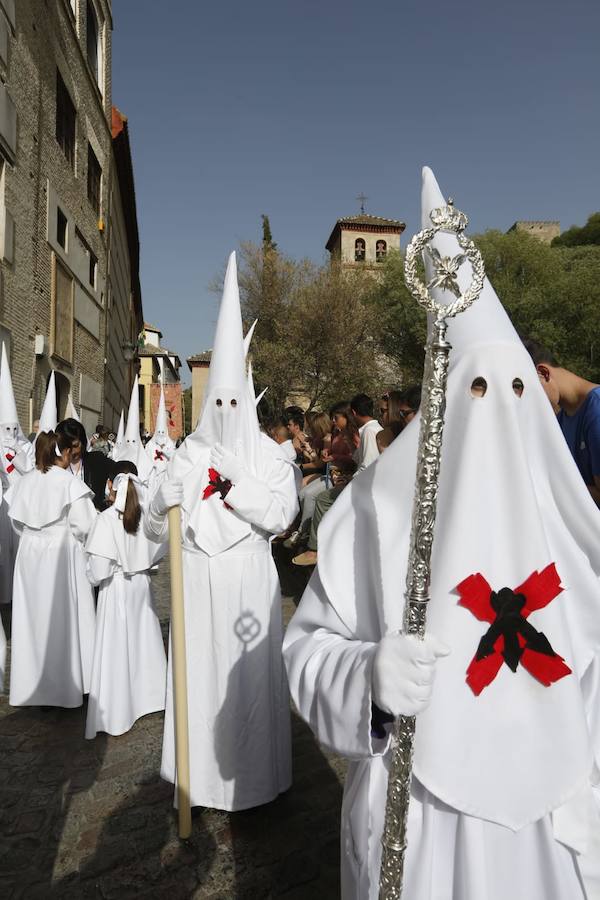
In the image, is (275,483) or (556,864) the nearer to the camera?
(556,864)

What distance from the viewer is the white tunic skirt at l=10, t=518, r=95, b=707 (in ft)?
16.7

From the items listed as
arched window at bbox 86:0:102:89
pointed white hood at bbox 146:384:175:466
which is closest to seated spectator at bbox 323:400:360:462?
pointed white hood at bbox 146:384:175:466

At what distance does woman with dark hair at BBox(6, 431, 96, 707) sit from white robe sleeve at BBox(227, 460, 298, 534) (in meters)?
2.00

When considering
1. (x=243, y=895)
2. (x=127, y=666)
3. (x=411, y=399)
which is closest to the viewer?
(x=243, y=895)

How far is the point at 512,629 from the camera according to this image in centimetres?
157

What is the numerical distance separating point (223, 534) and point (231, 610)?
44cm

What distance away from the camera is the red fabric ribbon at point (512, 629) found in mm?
1555

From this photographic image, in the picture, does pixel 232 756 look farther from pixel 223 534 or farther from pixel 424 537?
pixel 424 537

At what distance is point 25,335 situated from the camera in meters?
12.7

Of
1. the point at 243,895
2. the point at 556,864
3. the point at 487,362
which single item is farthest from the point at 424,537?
the point at 243,895

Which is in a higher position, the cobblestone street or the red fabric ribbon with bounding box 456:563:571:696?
the red fabric ribbon with bounding box 456:563:571:696

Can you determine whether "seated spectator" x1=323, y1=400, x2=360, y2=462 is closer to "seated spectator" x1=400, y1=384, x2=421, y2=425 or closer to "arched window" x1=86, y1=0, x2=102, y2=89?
"seated spectator" x1=400, y1=384, x2=421, y2=425

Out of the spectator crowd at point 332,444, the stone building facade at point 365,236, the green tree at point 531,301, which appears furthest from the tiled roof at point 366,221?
the spectator crowd at point 332,444

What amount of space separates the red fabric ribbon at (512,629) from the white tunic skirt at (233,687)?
217 cm
